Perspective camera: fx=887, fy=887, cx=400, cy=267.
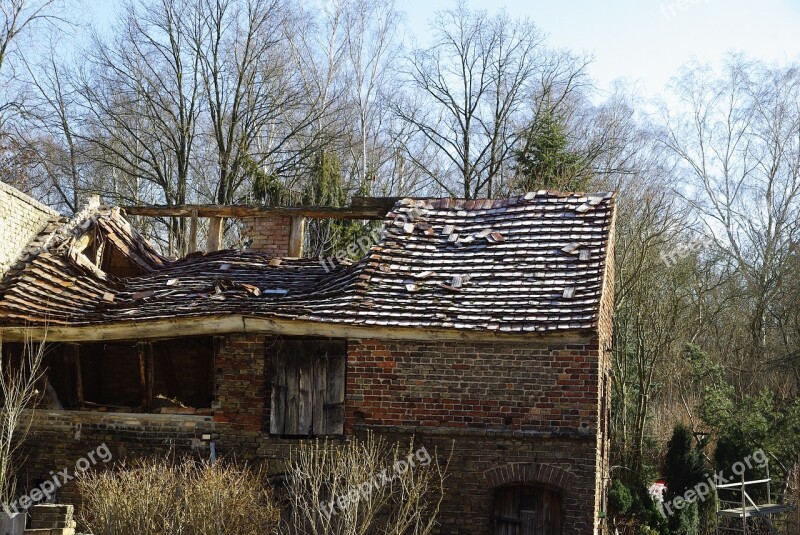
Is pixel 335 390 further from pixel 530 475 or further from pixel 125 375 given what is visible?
pixel 125 375

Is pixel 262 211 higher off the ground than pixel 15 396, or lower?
higher

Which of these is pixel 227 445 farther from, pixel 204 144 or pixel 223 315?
pixel 204 144

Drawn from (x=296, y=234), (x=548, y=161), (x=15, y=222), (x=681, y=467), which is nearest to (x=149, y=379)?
(x=15, y=222)

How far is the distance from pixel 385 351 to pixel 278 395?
1685 mm

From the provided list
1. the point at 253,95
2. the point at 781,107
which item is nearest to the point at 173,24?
the point at 253,95

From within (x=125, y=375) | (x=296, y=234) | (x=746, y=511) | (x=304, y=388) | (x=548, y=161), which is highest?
(x=548, y=161)

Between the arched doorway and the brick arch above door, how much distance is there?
0.62 feet

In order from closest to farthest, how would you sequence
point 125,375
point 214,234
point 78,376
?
point 78,376
point 125,375
point 214,234

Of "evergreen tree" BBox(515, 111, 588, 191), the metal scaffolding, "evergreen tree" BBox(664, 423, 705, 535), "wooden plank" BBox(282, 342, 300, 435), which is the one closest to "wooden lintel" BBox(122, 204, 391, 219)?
"wooden plank" BBox(282, 342, 300, 435)

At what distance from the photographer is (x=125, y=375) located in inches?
580

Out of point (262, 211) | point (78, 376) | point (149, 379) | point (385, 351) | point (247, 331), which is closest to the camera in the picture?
point (385, 351)

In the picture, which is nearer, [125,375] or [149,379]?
[149,379]

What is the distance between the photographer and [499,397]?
38.4 ft

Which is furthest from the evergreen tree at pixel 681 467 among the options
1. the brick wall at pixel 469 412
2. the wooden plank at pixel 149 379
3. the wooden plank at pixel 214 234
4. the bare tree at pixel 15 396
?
the bare tree at pixel 15 396
